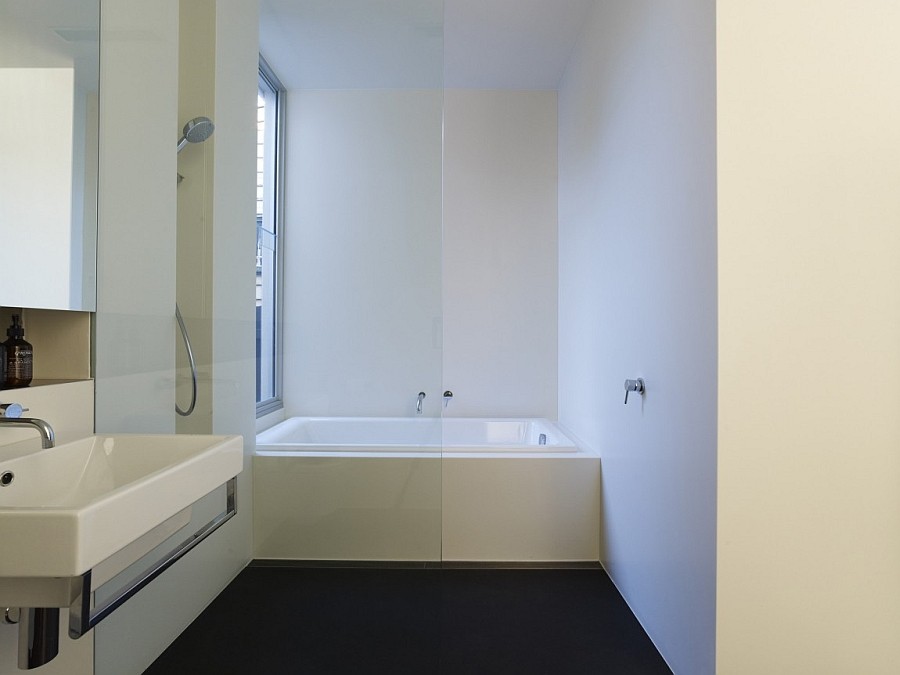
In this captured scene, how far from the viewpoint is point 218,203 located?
5.78 ft

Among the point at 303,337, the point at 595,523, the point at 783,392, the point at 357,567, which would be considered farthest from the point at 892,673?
the point at 303,337

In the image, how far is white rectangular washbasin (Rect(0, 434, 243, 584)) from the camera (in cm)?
87

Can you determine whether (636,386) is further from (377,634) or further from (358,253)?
(377,634)

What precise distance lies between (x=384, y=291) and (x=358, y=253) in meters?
0.16

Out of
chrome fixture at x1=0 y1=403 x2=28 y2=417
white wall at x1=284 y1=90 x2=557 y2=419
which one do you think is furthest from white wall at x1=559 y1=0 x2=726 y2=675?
chrome fixture at x1=0 y1=403 x2=28 y2=417

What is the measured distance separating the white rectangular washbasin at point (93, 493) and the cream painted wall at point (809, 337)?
143cm

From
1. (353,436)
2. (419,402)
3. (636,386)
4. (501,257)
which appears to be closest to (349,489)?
(353,436)

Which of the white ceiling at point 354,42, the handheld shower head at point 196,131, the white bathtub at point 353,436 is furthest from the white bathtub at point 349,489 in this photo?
the white ceiling at point 354,42

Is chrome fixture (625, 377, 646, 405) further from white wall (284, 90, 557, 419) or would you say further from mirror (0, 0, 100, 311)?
mirror (0, 0, 100, 311)

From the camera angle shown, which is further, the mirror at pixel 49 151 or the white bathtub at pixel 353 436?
the white bathtub at pixel 353 436

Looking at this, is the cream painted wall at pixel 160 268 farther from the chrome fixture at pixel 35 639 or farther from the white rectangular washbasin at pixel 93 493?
the chrome fixture at pixel 35 639

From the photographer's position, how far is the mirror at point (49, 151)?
1.29 metres

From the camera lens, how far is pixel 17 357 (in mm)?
1377

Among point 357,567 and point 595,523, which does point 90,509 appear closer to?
point 357,567
